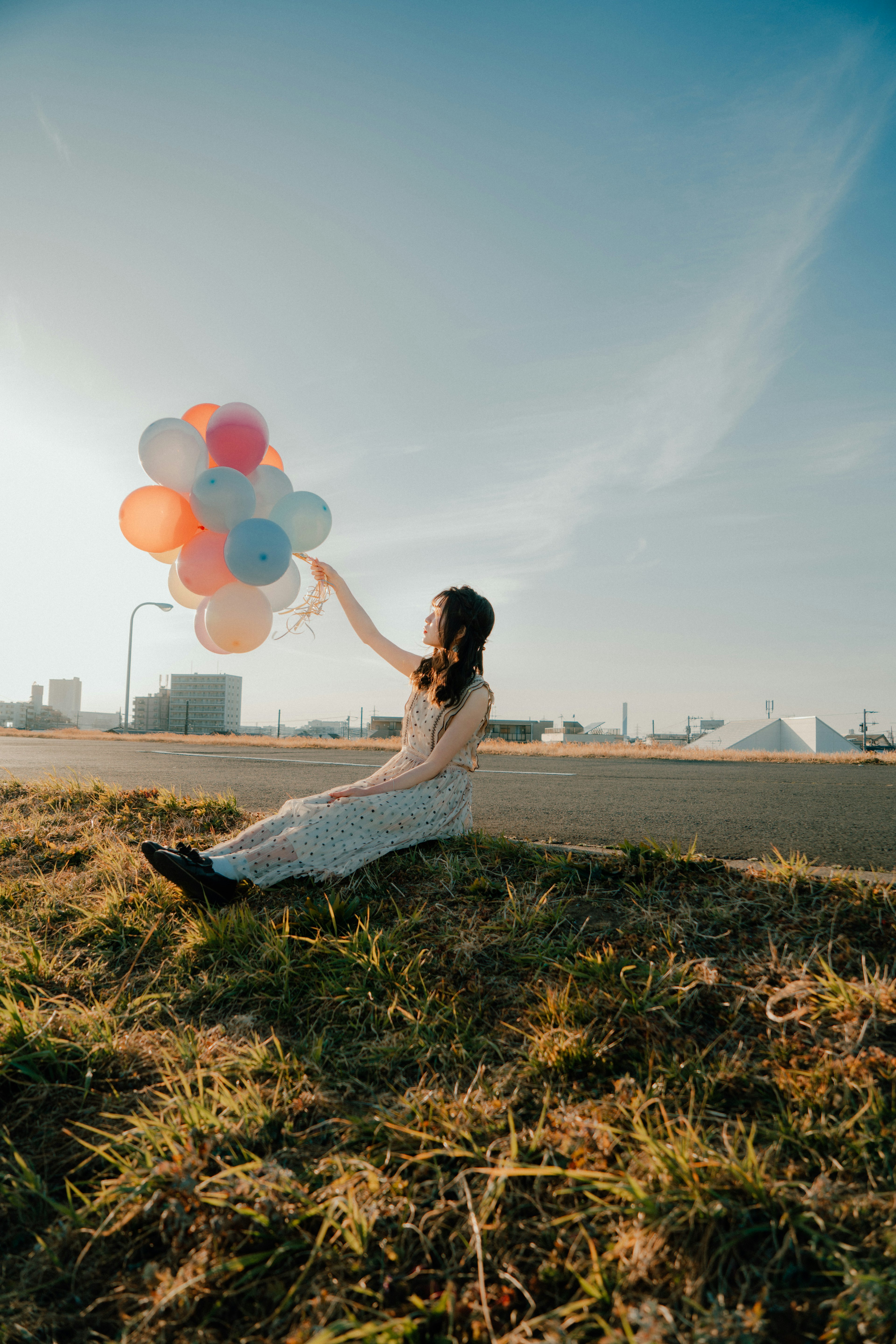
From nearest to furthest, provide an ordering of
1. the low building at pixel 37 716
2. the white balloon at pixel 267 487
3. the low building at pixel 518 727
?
the white balloon at pixel 267 487 < the low building at pixel 518 727 < the low building at pixel 37 716

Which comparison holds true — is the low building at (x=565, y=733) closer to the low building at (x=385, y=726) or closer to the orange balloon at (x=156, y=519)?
the low building at (x=385, y=726)

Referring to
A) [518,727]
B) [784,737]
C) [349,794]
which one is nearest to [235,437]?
[349,794]

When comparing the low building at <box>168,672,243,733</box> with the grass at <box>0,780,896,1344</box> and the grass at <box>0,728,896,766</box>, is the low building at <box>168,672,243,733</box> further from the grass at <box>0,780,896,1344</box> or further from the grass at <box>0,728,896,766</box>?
the grass at <box>0,780,896,1344</box>

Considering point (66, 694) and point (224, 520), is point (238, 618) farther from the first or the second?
point (66, 694)

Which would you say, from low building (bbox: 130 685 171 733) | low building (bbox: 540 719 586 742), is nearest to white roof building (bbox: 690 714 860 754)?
low building (bbox: 540 719 586 742)

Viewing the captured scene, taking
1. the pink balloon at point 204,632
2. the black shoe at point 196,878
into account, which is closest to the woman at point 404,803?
the black shoe at point 196,878

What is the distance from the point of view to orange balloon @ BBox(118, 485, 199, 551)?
4.07 m

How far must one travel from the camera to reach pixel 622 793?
6742mm

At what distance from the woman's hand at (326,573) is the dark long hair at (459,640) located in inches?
39.5

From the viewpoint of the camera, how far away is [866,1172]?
1.46 meters

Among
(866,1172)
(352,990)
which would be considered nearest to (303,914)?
(352,990)

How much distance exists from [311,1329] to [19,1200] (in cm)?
87

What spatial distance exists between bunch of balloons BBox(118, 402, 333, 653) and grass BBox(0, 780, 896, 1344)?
1.74 m

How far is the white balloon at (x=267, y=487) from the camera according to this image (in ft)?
13.7
